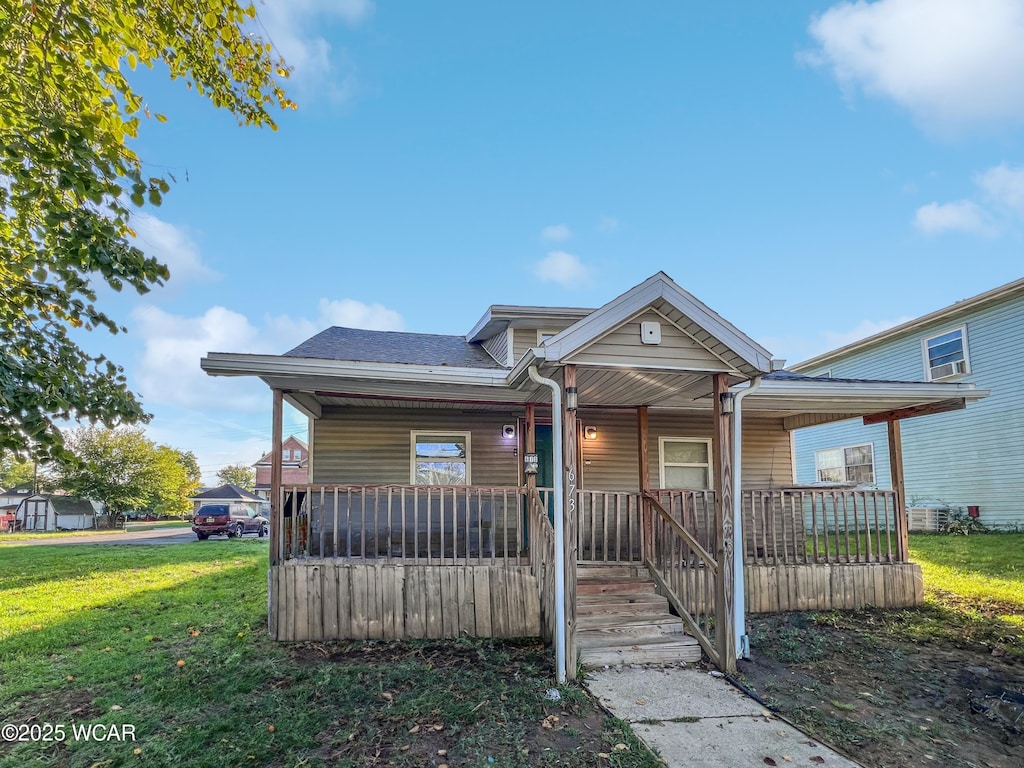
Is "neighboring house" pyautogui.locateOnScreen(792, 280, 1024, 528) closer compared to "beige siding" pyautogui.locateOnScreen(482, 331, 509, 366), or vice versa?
"beige siding" pyautogui.locateOnScreen(482, 331, 509, 366)

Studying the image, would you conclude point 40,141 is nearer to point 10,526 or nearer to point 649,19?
point 649,19

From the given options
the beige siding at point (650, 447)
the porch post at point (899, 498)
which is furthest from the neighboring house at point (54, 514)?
the porch post at point (899, 498)

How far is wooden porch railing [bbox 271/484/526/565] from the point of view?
654 cm

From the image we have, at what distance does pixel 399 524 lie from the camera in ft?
25.7

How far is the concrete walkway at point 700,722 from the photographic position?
3545mm


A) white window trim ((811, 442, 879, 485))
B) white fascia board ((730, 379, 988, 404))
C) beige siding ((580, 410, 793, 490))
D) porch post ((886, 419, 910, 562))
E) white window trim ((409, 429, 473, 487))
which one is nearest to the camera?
white fascia board ((730, 379, 988, 404))

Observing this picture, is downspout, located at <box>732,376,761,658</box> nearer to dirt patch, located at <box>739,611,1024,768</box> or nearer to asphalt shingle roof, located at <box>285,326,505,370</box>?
dirt patch, located at <box>739,611,1024,768</box>

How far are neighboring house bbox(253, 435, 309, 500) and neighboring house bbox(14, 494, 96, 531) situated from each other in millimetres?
10493

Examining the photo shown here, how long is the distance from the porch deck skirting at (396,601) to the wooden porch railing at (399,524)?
7.2 inches

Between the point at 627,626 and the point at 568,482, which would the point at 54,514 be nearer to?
the point at 627,626

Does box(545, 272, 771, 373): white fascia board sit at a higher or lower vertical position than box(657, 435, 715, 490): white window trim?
higher

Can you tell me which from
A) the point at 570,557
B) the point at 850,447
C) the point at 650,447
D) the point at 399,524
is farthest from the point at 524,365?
the point at 850,447

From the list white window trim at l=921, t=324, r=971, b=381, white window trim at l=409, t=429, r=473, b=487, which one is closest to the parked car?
white window trim at l=409, t=429, r=473, b=487

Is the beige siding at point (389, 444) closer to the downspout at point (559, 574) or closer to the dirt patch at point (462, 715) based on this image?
the dirt patch at point (462, 715)
